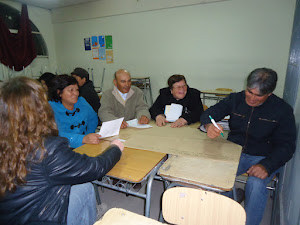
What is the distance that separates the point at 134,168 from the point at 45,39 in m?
7.40

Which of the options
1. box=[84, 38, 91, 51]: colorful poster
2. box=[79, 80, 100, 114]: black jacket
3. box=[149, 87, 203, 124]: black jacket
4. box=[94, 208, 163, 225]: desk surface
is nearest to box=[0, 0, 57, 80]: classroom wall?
box=[84, 38, 91, 51]: colorful poster

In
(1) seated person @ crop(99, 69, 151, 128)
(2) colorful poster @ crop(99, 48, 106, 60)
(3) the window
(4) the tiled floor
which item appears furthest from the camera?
(2) colorful poster @ crop(99, 48, 106, 60)

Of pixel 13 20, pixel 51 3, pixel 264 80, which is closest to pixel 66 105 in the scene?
pixel 264 80

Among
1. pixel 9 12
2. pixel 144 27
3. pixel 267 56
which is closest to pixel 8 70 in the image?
pixel 9 12

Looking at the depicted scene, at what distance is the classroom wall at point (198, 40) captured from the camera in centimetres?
417

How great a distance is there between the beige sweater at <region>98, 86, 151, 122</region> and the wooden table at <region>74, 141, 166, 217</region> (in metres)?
0.93

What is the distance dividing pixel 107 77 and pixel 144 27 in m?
2.03

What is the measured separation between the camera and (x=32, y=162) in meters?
0.83

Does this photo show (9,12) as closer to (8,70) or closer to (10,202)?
(8,70)

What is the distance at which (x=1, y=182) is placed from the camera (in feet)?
2.63

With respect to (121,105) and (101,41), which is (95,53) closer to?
(101,41)

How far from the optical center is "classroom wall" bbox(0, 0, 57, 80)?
248 inches

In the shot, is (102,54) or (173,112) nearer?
(173,112)

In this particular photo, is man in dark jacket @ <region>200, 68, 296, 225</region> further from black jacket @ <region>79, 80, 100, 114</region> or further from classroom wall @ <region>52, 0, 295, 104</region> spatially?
classroom wall @ <region>52, 0, 295, 104</region>
